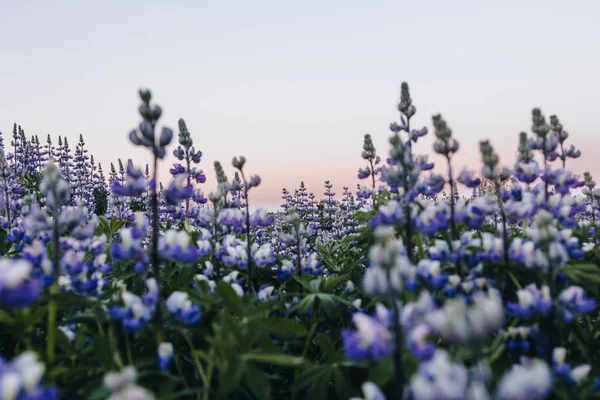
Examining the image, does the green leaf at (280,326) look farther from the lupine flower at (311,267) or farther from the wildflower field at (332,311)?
the lupine flower at (311,267)

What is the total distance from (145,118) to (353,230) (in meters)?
5.71

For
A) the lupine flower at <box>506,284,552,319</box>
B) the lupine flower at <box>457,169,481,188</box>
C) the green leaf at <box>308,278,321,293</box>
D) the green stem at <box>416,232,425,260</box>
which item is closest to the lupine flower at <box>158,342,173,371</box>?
the green leaf at <box>308,278,321,293</box>

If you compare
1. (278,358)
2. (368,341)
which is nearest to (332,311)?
(278,358)

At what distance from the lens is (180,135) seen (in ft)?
16.3

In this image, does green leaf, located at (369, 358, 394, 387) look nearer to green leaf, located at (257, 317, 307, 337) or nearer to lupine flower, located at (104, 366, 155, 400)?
green leaf, located at (257, 317, 307, 337)

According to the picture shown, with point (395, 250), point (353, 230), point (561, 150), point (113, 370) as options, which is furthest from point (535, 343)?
point (353, 230)

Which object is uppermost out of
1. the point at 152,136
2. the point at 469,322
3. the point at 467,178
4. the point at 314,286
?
the point at 152,136

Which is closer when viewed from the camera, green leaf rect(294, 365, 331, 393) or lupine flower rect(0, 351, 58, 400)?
lupine flower rect(0, 351, 58, 400)

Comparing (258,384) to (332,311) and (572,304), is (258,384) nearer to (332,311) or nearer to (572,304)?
(332,311)

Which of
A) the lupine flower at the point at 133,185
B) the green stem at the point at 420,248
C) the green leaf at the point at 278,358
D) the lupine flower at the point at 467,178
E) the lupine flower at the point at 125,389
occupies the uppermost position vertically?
the lupine flower at the point at 133,185

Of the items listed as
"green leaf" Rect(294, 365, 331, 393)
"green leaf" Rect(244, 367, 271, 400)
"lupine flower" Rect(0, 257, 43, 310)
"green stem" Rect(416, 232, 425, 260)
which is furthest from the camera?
"green stem" Rect(416, 232, 425, 260)

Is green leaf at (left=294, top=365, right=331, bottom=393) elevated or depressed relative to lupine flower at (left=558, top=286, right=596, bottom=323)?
depressed

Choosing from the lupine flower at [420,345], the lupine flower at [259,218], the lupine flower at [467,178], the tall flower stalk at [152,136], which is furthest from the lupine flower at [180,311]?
the lupine flower at [467,178]

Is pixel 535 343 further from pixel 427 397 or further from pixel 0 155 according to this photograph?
pixel 0 155
